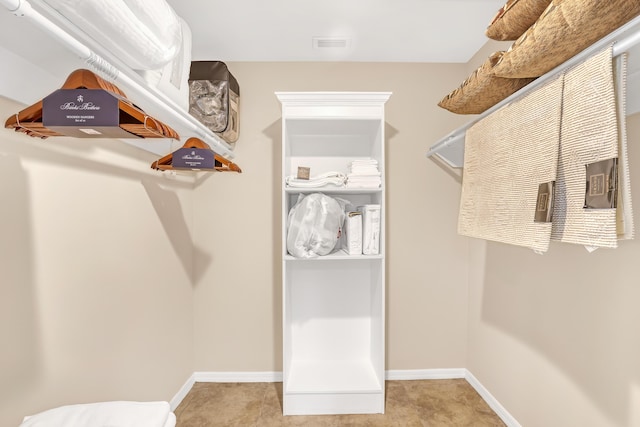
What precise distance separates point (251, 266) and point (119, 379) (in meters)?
1.13

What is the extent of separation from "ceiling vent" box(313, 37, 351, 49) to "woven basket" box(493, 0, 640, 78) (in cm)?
130

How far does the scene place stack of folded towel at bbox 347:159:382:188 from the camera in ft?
7.01

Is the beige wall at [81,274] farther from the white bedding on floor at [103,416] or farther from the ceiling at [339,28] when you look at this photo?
the ceiling at [339,28]

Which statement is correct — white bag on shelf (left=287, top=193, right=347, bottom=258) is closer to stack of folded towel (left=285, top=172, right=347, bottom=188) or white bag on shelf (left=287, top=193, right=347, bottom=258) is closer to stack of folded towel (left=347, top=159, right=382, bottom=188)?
stack of folded towel (left=285, top=172, right=347, bottom=188)

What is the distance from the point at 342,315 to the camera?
8.25 ft

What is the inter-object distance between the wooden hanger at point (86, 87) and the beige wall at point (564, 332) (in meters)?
1.71

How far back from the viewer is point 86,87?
958 millimetres

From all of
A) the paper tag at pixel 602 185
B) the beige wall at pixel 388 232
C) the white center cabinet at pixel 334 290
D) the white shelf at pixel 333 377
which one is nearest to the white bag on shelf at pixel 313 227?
the white center cabinet at pixel 334 290

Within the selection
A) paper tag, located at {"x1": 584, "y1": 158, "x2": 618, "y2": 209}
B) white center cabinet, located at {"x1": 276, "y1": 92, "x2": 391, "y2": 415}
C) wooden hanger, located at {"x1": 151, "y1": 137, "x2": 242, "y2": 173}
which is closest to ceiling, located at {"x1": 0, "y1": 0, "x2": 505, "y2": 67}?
white center cabinet, located at {"x1": 276, "y1": 92, "x2": 391, "y2": 415}

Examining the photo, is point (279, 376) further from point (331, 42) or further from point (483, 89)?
point (331, 42)

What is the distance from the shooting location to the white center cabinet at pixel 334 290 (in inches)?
84.3

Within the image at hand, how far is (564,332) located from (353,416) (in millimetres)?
1283

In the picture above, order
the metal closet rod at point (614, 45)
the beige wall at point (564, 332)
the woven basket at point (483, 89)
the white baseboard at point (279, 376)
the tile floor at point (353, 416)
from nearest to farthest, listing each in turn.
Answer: the metal closet rod at point (614, 45), the beige wall at point (564, 332), the woven basket at point (483, 89), the tile floor at point (353, 416), the white baseboard at point (279, 376)

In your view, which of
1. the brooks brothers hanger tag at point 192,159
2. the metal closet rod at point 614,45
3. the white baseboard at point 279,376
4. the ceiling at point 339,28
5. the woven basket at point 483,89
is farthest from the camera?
the white baseboard at point 279,376
